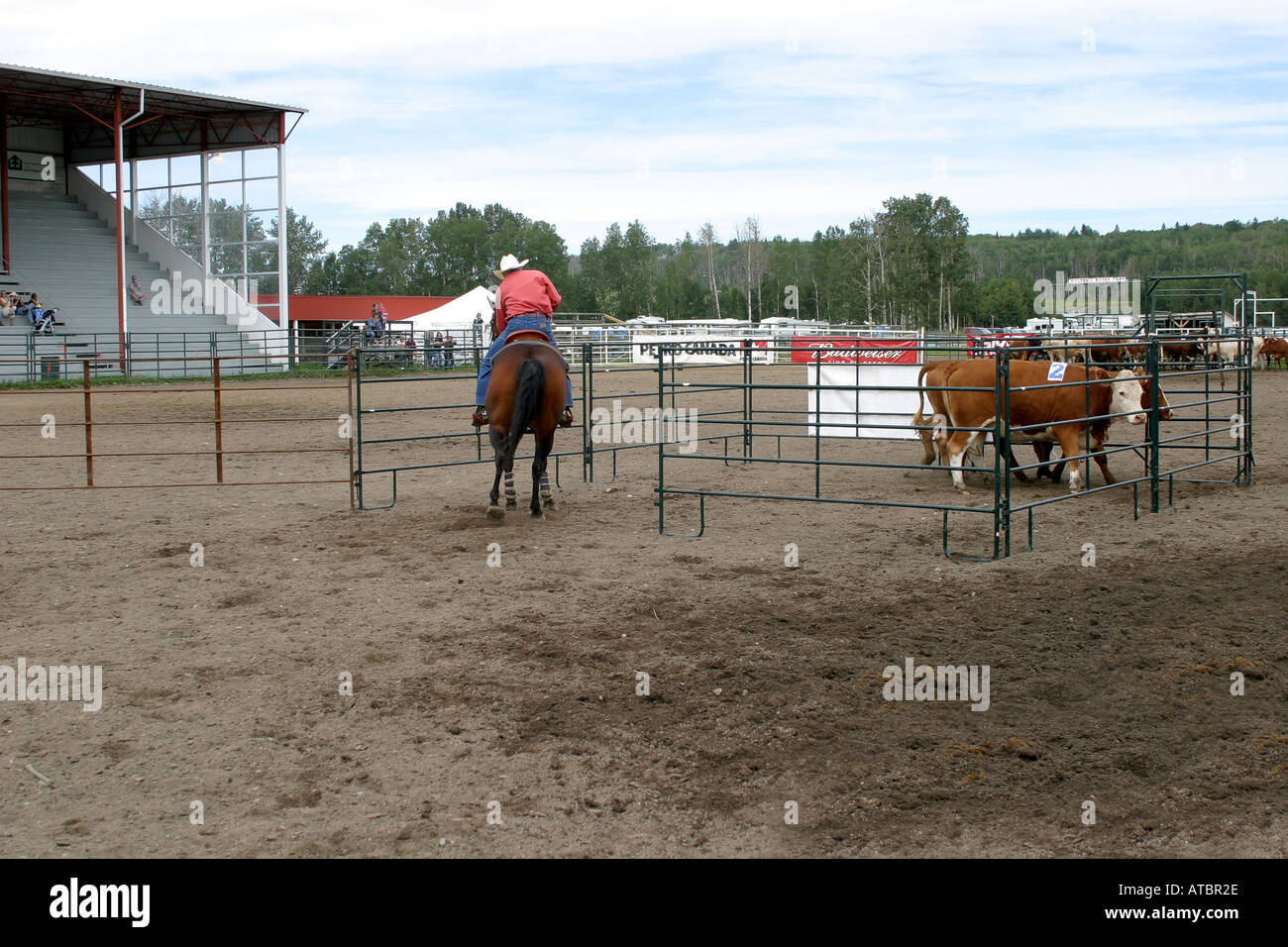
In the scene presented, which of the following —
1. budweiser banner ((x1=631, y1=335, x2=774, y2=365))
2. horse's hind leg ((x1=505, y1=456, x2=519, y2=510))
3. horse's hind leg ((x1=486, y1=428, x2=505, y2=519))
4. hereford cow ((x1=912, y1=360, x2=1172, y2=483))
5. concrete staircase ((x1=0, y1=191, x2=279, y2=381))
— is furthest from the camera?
concrete staircase ((x1=0, y1=191, x2=279, y2=381))

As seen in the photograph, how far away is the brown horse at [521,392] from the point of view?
8.06m

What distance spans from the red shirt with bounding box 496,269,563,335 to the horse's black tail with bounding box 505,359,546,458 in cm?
60

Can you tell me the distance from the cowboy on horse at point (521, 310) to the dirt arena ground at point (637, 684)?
127 cm

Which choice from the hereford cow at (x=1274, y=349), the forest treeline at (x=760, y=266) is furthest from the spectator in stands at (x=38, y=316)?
the forest treeline at (x=760, y=266)

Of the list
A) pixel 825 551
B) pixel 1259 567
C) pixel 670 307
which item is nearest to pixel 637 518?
pixel 825 551

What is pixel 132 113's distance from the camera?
2820cm

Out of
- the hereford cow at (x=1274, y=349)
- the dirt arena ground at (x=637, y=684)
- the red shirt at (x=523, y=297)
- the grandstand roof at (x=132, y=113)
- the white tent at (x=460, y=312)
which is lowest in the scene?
the dirt arena ground at (x=637, y=684)

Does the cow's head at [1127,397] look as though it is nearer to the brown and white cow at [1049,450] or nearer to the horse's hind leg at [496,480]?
the brown and white cow at [1049,450]

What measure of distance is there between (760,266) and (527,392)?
70.8 m

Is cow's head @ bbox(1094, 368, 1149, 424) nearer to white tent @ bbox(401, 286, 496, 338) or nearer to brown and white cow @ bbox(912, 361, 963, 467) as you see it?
brown and white cow @ bbox(912, 361, 963, 467)

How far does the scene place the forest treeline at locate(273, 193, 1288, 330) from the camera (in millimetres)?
61750

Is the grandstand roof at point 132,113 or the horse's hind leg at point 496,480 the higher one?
the grandstand roof at point 132,113

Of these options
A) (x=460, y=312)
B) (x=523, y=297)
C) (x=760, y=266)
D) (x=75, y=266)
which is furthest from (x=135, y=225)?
(x=760, y=266)

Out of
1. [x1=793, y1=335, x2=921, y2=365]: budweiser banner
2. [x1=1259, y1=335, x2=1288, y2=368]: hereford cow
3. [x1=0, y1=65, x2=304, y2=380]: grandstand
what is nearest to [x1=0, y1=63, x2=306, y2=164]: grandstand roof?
[x1=0, y1=65, x2=304, y2=380]: grandstand
